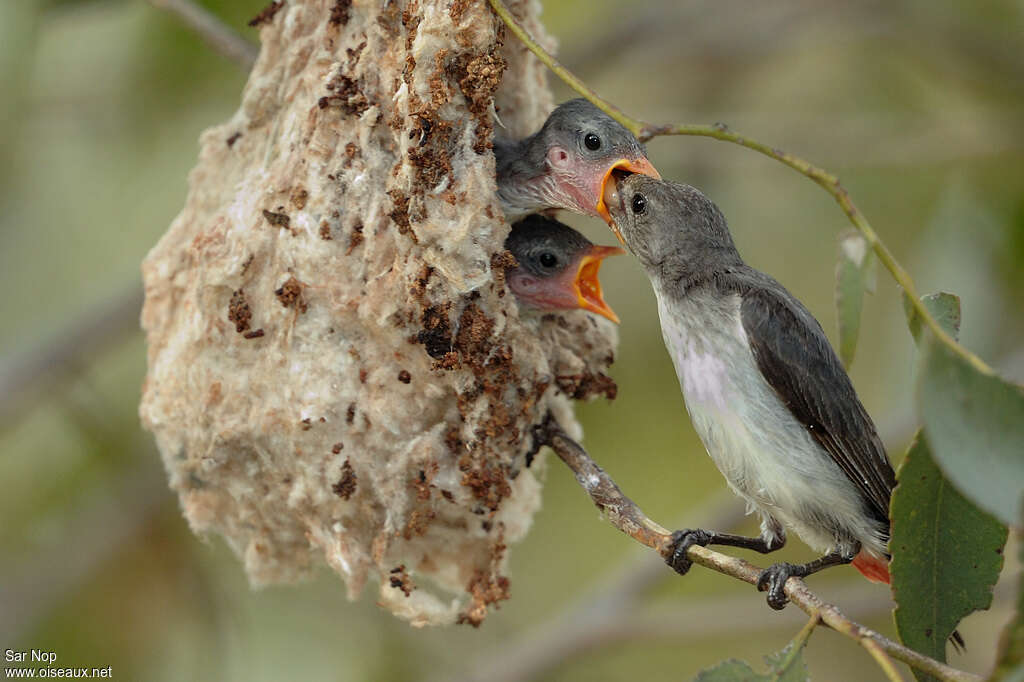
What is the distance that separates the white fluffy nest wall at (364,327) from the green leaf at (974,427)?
109 centimetres

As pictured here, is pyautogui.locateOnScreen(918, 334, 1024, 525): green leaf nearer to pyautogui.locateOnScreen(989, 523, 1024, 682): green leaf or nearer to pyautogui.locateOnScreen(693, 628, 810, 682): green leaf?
pyautogui.locateOnScreen(989, 523, 1024, 682): green leaf

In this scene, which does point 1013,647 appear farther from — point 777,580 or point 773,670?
point 777,580

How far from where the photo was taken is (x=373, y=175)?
2.68m

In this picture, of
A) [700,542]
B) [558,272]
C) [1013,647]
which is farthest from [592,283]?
[1013,647]

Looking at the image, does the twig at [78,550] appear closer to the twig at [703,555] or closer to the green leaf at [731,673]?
the twig at [703,555]

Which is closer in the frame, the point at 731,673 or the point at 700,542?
the point at 731,673

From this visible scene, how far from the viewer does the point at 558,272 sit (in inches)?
118

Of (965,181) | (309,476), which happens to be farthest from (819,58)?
(309,476)

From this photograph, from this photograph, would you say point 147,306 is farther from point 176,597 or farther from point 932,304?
point 176,597

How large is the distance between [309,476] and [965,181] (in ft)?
10.9

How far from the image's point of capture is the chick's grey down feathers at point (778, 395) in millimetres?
2531

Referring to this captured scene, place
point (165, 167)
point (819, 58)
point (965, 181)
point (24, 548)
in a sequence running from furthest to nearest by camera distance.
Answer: point (819, 58) < point (165, 167) < point (24, 548) < point (965, 181)

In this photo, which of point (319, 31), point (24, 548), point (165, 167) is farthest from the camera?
point (165, 167)

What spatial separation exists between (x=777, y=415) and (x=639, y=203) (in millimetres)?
652
